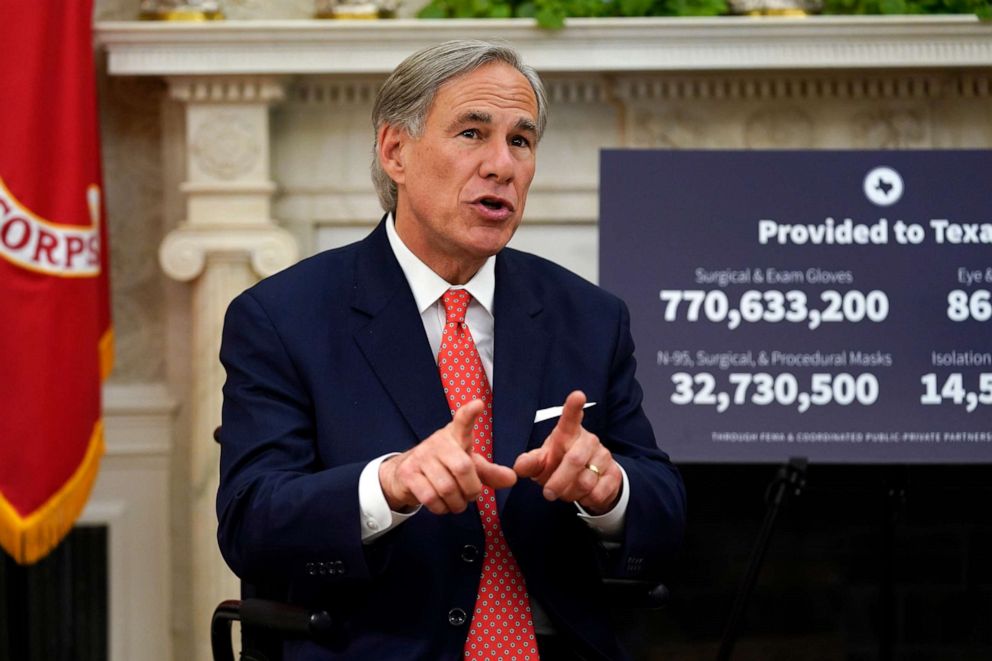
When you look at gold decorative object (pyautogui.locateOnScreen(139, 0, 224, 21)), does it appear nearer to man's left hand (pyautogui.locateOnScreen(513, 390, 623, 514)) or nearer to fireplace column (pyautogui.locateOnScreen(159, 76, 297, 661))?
fireplace column (pyautogui.locateOnScreen(159, 76, 297, 661))

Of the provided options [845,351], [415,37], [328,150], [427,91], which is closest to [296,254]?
[328,150]

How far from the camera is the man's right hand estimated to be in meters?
1.54

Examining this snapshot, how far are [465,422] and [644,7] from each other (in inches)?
112

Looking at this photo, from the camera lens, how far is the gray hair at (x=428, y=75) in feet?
6.18

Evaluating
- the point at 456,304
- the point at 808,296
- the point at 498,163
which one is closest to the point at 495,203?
the point at 498,163

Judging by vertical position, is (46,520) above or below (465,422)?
below

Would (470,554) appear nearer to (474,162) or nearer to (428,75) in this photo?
(474,162)

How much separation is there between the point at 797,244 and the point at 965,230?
0.42 m

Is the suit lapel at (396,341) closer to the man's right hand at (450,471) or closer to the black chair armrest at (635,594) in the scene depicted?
the man's right hand at (450,471)

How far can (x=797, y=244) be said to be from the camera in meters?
3.56

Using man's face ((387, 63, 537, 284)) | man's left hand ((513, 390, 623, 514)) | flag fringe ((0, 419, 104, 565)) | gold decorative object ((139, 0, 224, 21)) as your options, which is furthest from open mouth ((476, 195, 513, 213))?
gold decorative object ((139, 0, 224, 21))

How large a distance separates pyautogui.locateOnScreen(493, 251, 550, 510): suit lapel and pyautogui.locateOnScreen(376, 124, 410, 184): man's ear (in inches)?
7.6

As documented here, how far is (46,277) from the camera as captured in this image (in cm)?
370

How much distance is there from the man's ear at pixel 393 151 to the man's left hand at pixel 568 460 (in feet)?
1.65
